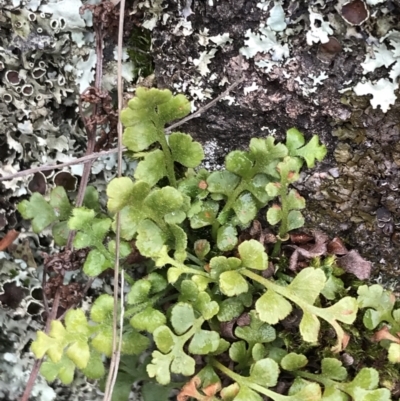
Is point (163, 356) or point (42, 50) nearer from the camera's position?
point (163, 356)

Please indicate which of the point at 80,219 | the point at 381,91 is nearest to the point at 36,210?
the point at 80,219

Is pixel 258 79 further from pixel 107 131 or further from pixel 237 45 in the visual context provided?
pixel 107 131

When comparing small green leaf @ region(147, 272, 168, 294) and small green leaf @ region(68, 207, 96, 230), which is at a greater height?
small green leaf @ region(68, 207, 96, 230)

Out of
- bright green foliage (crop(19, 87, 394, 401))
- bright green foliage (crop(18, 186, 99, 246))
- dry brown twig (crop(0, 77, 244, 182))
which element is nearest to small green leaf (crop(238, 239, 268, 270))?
bright green foliage (crop(19, 87, 394, 401))

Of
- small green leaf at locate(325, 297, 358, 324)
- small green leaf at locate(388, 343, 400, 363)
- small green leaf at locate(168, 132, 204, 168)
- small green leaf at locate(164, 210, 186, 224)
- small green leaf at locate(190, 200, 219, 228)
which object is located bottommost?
small green leaf at locate(388, 343, 400, 363)

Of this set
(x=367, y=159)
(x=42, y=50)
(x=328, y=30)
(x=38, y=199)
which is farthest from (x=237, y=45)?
(x=38, y=199)

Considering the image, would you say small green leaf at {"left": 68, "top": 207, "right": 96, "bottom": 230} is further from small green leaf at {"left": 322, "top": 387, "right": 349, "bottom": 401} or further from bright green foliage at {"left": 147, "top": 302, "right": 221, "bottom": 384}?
small green leaf at {"left": 322, "top": 387, "right": 349, "bottom": 401}
